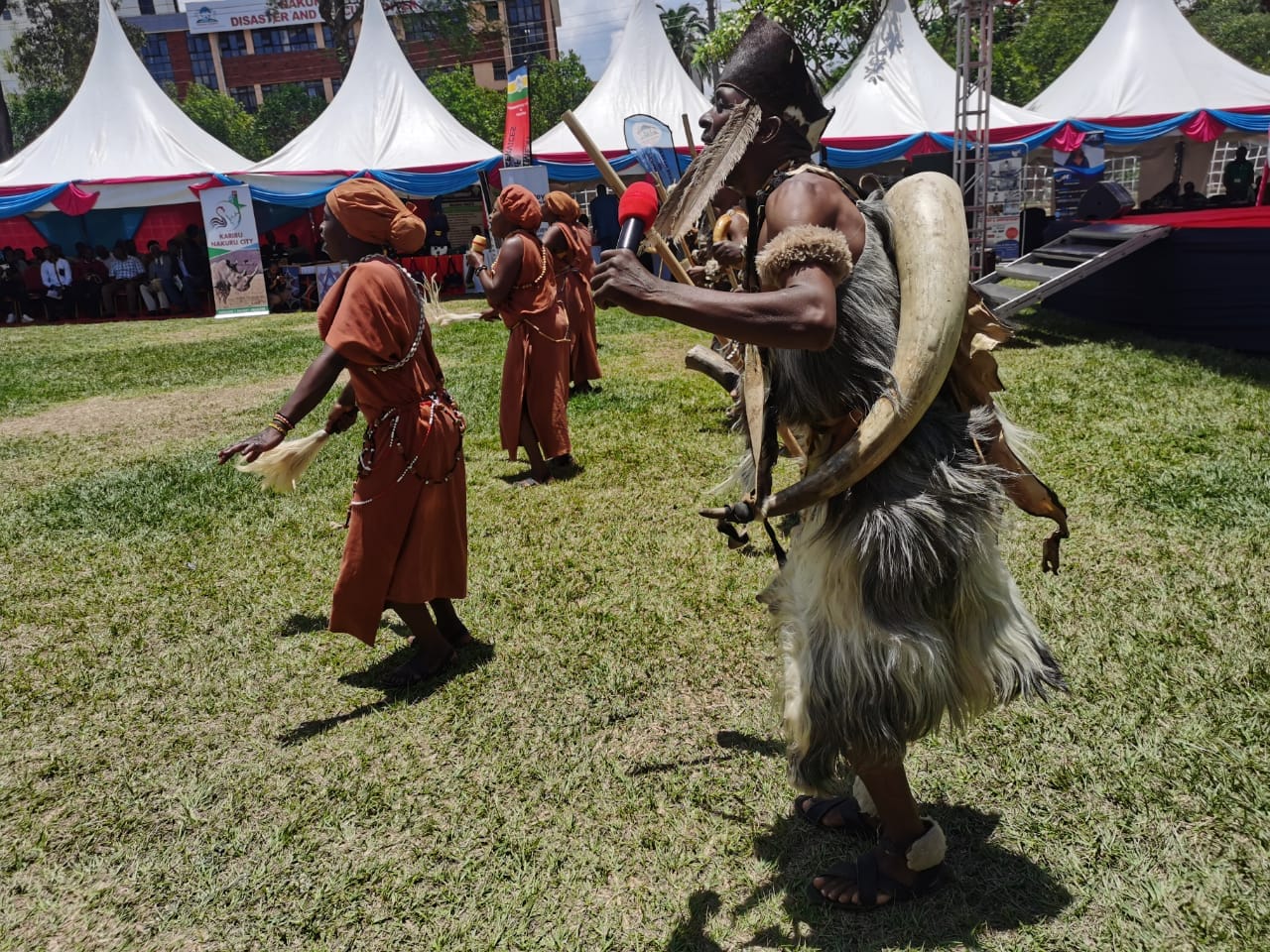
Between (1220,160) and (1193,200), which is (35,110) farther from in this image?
(1193,200)

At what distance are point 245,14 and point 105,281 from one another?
61813 millimetres

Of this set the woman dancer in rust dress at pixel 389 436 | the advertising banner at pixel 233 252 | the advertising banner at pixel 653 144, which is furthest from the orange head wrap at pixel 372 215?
the advertising banner at pixel 233 252

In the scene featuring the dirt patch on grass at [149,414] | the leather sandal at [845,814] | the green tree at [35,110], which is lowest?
the leather sandal at [845,814]

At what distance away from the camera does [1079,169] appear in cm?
1858

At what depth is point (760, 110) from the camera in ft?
6.59

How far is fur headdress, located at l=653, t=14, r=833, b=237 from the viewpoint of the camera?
1.97 meters

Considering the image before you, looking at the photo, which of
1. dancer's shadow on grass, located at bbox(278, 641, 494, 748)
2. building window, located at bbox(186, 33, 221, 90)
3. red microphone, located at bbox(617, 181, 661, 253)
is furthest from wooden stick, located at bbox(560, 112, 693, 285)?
building window, located at bbox(186, 33, 221, 90)

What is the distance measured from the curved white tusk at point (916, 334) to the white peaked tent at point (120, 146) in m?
19.4

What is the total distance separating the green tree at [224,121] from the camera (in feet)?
187

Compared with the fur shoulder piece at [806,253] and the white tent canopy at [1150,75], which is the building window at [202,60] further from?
the fur shoulder piece at [806,253]

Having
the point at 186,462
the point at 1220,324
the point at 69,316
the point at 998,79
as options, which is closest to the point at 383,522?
the point at 186,462

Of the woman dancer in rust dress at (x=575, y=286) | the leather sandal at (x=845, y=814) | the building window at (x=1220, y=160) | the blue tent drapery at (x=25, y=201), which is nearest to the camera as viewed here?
the leather sandal at (x=845, y=814)

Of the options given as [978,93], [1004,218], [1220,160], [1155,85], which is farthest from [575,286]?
[1220,160]

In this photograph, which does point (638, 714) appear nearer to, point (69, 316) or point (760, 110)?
point (760, 110)
